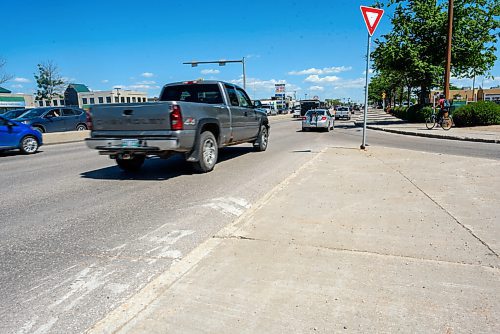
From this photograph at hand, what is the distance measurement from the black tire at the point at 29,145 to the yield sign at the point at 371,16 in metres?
12.2

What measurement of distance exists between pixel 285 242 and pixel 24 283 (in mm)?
2454

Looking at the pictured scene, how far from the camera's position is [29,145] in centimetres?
1339

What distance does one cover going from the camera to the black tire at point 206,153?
7.98 metres

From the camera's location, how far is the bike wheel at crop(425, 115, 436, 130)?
2167cm

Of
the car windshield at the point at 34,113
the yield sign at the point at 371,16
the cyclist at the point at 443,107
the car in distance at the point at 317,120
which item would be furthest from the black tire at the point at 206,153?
the cyclist at the point at 443,107

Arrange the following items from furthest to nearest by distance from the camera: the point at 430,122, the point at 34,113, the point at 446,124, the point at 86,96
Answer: the point at 86,96, the point at 430,122, the point at 446,124, the point at 34,113

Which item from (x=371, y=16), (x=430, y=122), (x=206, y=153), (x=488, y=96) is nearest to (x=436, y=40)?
(x=430, y=122)

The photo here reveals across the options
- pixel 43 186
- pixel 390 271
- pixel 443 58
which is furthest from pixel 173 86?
pixel 443 58

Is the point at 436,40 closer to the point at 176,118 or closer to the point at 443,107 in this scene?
the point at 443,107

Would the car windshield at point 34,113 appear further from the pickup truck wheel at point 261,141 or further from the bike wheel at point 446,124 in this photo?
the bike wheel at point 446,124

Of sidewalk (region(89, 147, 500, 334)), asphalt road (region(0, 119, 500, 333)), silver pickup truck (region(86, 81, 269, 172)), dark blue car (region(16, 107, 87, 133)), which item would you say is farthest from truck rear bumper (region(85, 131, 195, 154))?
dark blue car (region(16, 107, 87, 133))

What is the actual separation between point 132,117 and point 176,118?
3.12 ft

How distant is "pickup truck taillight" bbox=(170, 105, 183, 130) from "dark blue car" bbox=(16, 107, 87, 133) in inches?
584

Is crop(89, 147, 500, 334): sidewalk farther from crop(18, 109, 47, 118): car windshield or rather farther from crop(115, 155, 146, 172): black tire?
crop(18, 109, 47, 118): car windshield
